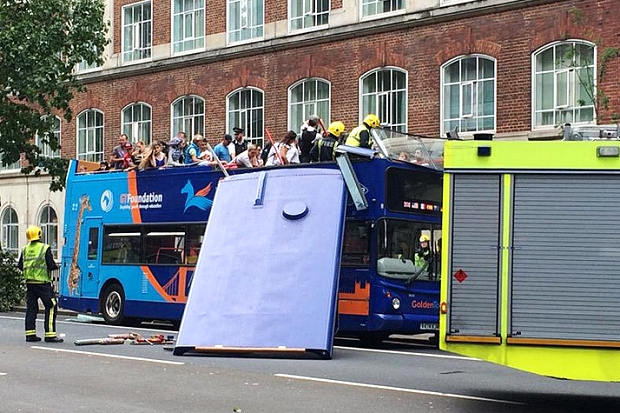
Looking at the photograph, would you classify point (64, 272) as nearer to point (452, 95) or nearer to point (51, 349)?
point (51, 349)

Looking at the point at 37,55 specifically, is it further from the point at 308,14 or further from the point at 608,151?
the point at 608,151

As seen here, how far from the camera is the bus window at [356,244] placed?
58.5ft

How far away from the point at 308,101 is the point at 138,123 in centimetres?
766

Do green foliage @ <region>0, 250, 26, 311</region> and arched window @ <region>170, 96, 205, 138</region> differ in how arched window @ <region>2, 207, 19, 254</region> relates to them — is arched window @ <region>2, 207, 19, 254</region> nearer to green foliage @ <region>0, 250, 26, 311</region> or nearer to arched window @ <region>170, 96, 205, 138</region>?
arched window @ <region>170, 96, 205, 138</region>

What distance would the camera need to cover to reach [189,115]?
34.5m

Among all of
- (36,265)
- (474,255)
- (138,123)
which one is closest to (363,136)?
(36,265)

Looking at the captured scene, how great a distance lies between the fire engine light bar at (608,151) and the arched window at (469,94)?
16058 millimetres

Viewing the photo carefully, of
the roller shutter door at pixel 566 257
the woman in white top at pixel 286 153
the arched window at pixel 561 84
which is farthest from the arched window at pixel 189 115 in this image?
the roller shutter door at pixel 566 257

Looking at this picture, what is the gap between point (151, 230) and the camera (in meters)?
22.3

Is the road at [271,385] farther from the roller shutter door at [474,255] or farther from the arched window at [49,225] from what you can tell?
the arched window at [49,225]

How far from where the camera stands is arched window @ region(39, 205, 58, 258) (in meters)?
39.1

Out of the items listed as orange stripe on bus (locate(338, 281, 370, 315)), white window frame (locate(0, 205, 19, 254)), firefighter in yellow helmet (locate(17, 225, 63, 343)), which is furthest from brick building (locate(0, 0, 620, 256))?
firefighter in yellow helmet (locate(17, 225, 63, 343))

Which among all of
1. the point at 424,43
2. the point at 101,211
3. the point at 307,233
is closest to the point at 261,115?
the point at 424,43

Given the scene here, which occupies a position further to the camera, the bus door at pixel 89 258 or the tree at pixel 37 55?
the tree at pixel 37 55
